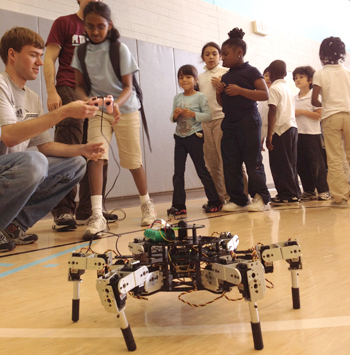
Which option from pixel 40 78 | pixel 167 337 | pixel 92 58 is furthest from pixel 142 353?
pixel 40 78

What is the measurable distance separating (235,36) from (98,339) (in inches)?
96.7

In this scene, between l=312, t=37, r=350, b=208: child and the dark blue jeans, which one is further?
the dark blue jeans

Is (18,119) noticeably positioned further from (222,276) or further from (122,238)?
(222,276)

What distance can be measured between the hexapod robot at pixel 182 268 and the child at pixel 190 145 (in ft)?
6.26

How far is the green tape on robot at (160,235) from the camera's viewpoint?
79 centimetres

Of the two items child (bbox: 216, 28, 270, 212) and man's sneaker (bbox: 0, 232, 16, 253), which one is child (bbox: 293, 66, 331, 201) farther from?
man's sneaker (bbox: 0, 232, 16, 253)

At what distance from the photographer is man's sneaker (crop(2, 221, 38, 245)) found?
1.80m

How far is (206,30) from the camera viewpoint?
5.21 m

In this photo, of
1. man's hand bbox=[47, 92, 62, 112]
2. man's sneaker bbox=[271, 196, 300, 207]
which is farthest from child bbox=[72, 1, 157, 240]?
man's sneaker bbox=[271, 196, 300, 207]

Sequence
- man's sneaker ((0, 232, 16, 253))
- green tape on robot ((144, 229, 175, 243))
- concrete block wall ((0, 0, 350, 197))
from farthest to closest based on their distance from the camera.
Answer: concrete block wall ((0, 0, 350, 197)) < man's sneaker ((0, 232, 16, 253)) < green tape on robot ((144, 229, 175, 243))

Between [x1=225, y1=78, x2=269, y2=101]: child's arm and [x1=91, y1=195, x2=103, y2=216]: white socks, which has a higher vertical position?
[x1=225, y1=78, x2=269, y2=101]: child's arm

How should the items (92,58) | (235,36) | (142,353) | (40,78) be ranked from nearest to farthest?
(142,353), (92,58), (235,36), (40,78)

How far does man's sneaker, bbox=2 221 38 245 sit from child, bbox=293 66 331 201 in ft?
7.40

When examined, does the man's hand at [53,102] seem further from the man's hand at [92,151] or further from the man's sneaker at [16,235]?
the man's sneaker at [16,235]
